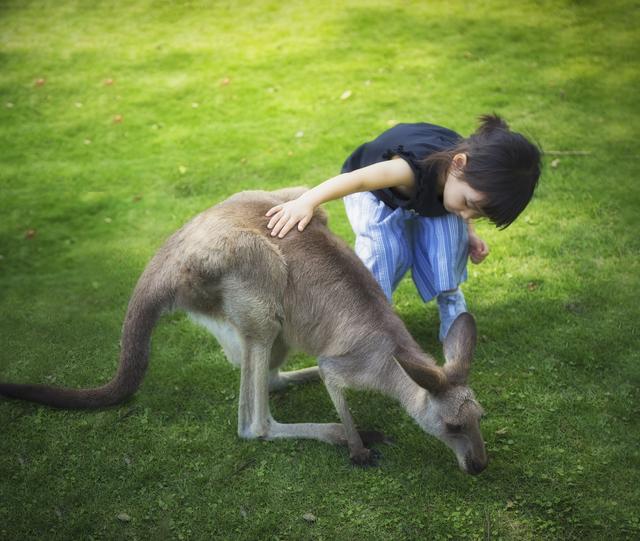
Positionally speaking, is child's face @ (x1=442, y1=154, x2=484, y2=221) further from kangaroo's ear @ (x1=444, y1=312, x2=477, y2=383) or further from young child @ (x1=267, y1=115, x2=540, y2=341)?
kangaroo's ear @ (x1=444, y1=312, x2=477, y2=383)

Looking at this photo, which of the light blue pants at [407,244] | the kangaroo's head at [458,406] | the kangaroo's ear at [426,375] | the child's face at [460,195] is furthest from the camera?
the light blue pants at [407,244]

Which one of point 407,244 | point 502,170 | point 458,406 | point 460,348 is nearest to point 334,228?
point 407,244

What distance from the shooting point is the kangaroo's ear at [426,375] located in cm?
321

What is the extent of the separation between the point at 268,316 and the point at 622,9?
7.55m

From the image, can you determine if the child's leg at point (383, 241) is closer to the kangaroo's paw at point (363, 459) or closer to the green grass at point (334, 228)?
the green grass at point (334, 228)

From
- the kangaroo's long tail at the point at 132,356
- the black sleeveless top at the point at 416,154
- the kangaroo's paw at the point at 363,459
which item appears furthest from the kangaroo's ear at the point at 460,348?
the kangaroo's long tail at the point at 132,356

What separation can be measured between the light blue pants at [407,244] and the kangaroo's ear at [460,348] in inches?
31.1

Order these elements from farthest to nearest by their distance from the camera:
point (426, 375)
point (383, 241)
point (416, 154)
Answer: point (383, 241), point (416, 154), point (426, 375)

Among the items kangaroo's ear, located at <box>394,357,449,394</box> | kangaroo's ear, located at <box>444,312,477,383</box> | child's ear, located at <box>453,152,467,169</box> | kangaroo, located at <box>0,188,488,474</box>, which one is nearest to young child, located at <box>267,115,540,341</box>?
child's ear, located at <box>453,152,467,169</box>

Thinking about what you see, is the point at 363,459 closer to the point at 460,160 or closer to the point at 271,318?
the point at 271,318

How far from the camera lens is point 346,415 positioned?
381cm

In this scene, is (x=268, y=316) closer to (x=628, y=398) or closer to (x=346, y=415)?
(x=346, y=415)

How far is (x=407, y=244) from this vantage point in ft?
14.5

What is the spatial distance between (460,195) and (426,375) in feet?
3.48
